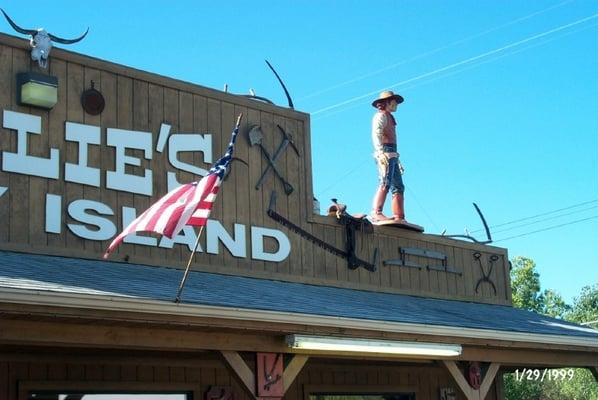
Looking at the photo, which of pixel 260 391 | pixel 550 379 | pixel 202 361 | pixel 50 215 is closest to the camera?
pixel 260 391

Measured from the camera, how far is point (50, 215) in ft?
36.4

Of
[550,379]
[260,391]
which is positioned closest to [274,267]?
[260,391]

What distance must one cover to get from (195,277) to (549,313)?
39817 millimetres

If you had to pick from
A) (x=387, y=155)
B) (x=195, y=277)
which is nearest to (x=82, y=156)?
(x=195, y=277)

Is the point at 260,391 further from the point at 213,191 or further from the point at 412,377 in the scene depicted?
the point at 412,377

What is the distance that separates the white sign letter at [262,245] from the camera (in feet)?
42.9

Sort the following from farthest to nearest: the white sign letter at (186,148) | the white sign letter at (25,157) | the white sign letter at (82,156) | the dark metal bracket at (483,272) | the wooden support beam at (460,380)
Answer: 1. the dark metal bracket at (483,272)
2. the white sign letter at (186,148)
3. the wooden support beam at (460,380)
4. the white sign letter at (82,156)
5. the white sign letter at (25,157)

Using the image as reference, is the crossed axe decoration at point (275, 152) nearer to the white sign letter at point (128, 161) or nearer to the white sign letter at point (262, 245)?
the white sign letter at point (262, 245)

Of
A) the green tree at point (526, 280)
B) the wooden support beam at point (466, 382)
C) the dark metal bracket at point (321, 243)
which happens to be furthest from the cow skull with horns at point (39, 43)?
the green tree at point (526, 280)

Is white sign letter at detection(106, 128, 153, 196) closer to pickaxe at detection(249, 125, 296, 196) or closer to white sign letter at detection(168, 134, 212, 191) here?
white sign letter at detection(168, 134, 212, 191)

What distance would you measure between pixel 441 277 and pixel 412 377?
1702mm

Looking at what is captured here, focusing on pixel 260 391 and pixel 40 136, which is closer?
pixel 260 391

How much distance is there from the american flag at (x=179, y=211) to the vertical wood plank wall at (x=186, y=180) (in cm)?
224

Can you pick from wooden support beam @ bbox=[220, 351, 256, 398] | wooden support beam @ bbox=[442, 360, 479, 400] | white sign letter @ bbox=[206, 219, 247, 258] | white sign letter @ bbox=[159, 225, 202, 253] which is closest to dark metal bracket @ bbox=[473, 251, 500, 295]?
A: wooden support beam @ bbox=[442, 360, 479, 400]
